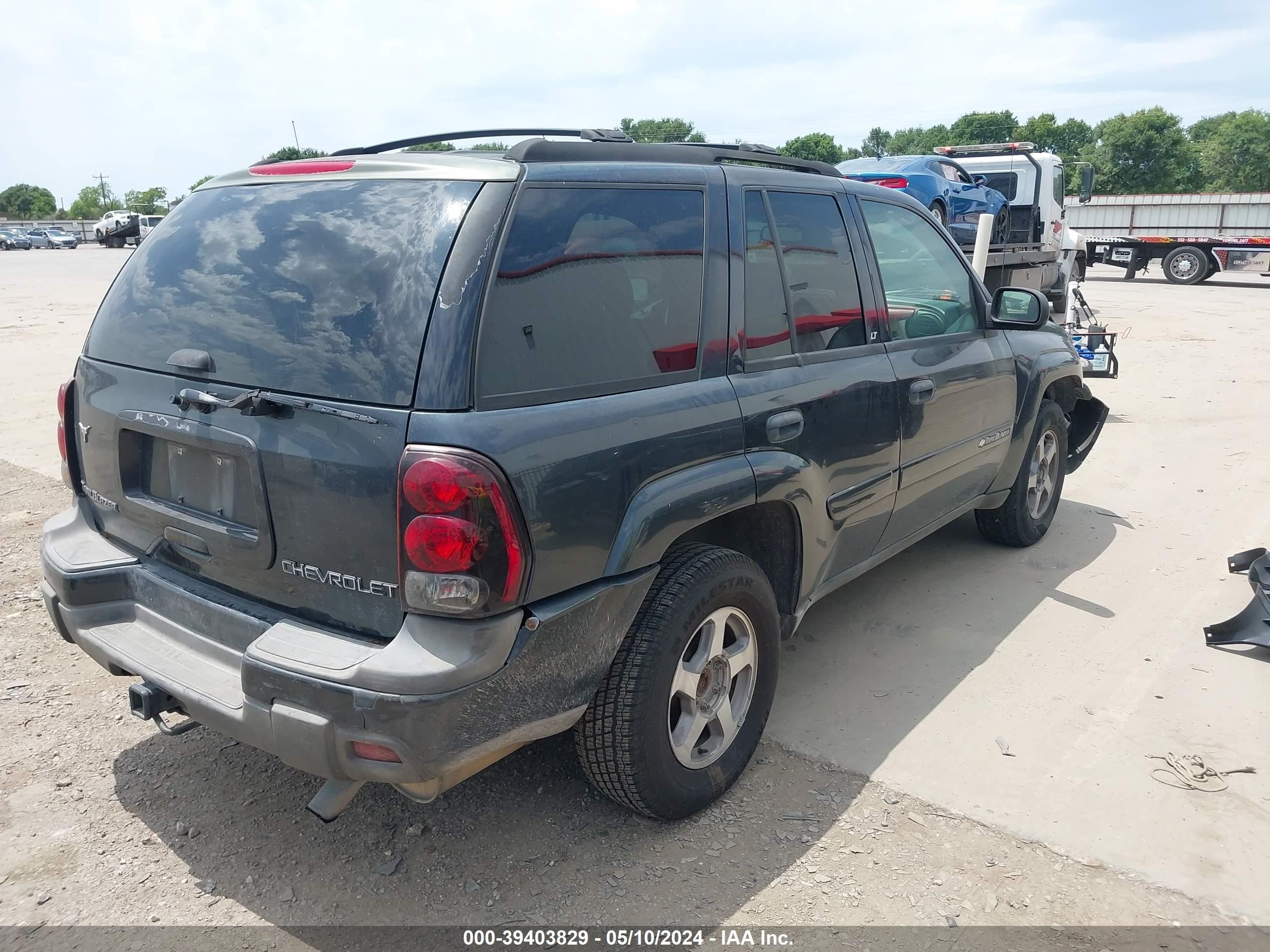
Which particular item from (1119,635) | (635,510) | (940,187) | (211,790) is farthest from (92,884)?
(940,187)

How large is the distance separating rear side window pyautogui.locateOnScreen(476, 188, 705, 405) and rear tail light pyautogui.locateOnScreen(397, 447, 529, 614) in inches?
8.1

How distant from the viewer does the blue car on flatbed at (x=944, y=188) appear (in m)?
11.7

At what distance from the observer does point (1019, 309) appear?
4.48 m

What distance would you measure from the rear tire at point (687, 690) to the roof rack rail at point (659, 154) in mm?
1174

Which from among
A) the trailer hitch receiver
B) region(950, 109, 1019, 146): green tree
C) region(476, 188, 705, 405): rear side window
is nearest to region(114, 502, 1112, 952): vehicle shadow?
the trailer hitch receiver

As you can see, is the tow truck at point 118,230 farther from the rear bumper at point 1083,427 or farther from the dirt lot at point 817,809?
the dirt lot at point 817,809

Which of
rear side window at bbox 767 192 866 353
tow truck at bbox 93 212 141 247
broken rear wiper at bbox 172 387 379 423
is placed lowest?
broken rear wiper at bbox 172 387 379 423

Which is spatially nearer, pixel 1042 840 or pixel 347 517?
pixel 347 517

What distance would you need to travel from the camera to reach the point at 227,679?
7.98ft

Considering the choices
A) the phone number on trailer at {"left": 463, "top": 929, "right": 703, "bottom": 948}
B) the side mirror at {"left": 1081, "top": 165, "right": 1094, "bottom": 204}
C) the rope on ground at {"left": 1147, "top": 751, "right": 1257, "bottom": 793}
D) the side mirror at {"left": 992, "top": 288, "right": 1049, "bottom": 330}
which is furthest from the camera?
the side mirror at {"left": 1081, "top": 165, "right": 1094, "bottom": 204}

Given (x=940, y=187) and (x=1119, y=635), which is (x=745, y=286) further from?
(x=940, y=187)

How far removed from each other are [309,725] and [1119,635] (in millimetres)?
3587

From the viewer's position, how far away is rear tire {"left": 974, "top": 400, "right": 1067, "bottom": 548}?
16.5ft

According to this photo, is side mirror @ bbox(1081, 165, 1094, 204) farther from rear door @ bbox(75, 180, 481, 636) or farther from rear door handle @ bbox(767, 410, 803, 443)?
rear door @ bbox(75, 180, 481, 636)
